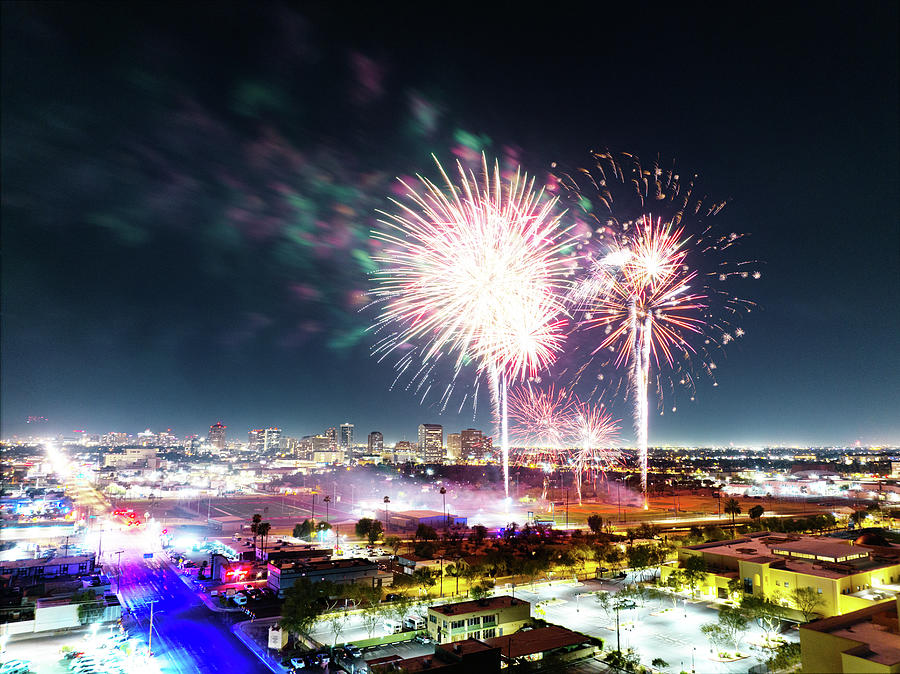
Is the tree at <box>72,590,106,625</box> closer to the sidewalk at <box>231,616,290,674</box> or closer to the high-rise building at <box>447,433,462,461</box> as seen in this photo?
the sidewalk at <box>231,616,290,674</box>

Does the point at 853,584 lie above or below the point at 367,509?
above

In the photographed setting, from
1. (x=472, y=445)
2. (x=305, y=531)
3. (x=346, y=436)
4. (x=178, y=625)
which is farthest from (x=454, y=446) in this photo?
(x=178, y=625)

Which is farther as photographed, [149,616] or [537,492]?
[537,492]

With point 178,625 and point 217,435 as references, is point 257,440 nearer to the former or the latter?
point 217,435

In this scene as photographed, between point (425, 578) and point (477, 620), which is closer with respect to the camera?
point (477, 620)

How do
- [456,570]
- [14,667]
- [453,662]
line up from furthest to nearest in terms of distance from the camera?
[456,570]
[14,667]
[453,662]

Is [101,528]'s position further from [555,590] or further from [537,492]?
[537,492]

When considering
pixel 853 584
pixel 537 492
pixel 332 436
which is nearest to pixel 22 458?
pixel 332 436
